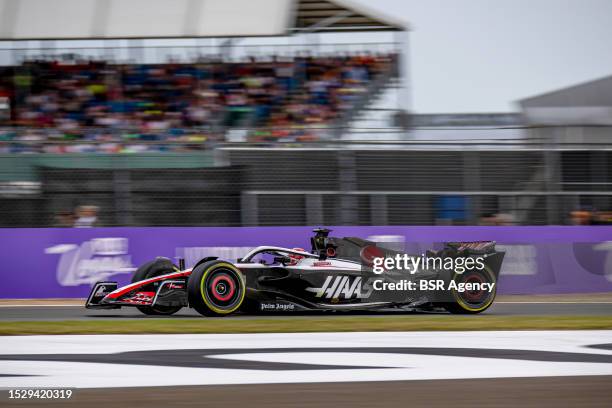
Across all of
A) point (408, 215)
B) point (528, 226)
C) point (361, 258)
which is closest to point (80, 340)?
point (361, 258)

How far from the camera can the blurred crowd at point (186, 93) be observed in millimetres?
16562

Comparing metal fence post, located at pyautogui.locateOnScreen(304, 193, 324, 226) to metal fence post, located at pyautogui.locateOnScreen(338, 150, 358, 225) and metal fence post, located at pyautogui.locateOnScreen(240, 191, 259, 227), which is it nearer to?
metal fence post, located at pyautogui.locateOnScreen(338, 150, 358, 225)

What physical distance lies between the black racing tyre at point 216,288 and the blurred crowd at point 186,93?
22.7ft

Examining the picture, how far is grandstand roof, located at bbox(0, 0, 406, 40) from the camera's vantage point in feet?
56.2

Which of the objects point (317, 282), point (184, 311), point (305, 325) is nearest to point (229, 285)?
point (317, 282)

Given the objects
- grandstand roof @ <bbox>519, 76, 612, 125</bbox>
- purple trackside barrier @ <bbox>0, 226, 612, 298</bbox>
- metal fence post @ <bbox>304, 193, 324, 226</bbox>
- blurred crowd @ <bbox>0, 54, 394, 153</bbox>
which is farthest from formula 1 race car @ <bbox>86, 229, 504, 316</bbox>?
grandstand roof @ <bbox>519, 76, 612, 125</bbox>

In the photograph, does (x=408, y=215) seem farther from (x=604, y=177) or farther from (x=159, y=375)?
(x=159, y=375)

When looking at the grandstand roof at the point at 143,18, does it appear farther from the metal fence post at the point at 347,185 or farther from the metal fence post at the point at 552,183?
the metal fence post at the point at 552,183

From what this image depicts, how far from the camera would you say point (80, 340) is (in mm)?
7480

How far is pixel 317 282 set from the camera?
31.4 feet

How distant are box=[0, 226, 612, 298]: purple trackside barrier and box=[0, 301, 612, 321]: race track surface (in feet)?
5.15

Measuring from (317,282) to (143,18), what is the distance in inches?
385

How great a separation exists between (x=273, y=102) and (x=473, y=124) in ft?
13.5

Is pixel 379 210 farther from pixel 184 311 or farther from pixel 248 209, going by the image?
pixel 184 311
